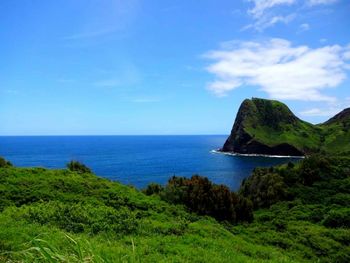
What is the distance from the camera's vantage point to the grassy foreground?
14352 mm

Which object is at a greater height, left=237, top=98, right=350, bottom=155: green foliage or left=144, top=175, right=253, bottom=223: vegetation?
left=237, top=98, right=350, bottom=155: green foliage

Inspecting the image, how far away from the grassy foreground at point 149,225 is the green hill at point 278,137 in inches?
5313

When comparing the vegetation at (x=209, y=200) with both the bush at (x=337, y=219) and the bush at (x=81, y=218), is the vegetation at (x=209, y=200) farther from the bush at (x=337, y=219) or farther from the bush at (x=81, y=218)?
the bush at (x=81, y=218)

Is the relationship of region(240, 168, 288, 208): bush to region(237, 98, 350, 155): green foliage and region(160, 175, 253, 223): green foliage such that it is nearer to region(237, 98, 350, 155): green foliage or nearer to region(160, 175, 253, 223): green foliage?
region(160, 175, 253, 223): green foliage

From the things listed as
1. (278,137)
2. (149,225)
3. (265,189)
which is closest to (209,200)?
(149,225)

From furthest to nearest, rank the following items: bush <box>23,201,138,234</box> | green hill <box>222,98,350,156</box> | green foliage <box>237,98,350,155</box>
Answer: green foliage <box>237,98,350,155</box> → green hill <box>222,98,350,156</box> → bush <box>23,201,138,234</box>

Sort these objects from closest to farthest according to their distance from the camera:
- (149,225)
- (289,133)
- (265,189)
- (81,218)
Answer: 1. (81,218)
2. (149,225)
3. (265,189)
4. (289,133)

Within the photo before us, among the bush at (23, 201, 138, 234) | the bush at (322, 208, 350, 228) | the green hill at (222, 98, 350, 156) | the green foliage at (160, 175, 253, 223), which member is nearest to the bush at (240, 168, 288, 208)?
the bush at (322, 208, 350, 228)

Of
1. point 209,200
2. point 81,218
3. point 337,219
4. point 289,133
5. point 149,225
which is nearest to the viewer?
point 81,218

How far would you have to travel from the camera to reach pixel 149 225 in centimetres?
2000

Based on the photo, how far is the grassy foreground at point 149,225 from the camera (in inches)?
565

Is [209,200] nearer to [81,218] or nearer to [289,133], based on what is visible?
[81,218]

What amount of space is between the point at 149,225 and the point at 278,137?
170 meters

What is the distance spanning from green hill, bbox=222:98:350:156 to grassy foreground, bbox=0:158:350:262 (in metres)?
135
